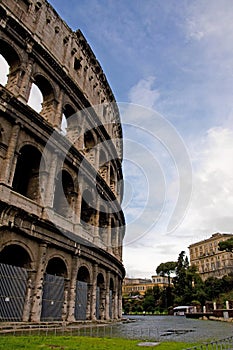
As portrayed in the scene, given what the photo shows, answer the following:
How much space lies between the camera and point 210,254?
8906cm

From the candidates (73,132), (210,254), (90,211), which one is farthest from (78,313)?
(210,254)

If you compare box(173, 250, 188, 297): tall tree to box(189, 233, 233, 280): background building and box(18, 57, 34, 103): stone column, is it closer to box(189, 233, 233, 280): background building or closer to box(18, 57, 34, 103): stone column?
box(189, 233, 233, 280): background building

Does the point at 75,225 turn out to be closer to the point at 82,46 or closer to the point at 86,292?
the point at 86,292

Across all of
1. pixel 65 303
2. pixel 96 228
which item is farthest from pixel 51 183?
pixel 65 303

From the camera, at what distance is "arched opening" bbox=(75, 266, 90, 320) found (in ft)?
55.1

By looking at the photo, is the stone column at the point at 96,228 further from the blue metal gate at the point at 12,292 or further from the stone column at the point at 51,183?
the blue metal gate at the point at 12,292

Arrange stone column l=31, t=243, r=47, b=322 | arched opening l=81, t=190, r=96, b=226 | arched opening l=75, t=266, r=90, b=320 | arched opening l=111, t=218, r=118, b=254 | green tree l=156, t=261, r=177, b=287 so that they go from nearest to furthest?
stone column l=31, t=243, r=47, b=322 < arched opening l=75, t=266, r=90, b=320 < arched opening l=81, t=190, r=96, b=226 < arched opening l=111, t=218, r=118, b=254 < green tree l=156, t=261, r=177, b=287

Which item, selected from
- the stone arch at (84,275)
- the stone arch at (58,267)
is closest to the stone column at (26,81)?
the stone arch at (58,267)

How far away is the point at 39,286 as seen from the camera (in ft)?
45.2

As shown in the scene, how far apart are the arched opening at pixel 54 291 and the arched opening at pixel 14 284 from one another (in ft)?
4.39

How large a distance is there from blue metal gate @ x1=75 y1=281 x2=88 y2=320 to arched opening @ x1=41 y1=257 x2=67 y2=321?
1299mm

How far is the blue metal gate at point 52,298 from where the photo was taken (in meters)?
14.3

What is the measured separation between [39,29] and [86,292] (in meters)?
15.0

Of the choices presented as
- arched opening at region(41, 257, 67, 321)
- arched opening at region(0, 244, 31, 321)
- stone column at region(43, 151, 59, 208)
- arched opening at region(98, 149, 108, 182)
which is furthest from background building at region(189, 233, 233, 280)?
arched opening at region(0, 244, 31, 321)
